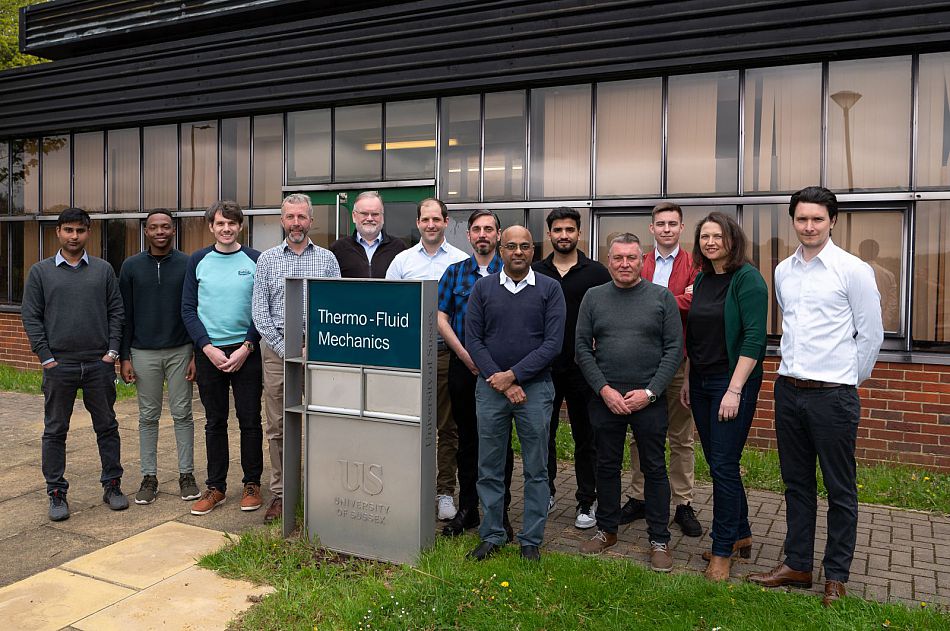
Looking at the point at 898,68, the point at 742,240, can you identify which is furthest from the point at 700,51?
the point at 742,240

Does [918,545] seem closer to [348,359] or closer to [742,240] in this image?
[742,240]

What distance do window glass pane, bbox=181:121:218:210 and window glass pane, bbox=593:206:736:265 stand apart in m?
5.60

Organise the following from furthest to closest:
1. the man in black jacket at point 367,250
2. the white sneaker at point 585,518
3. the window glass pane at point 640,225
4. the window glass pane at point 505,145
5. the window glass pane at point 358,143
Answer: the window glass pane at point 358,143
the window glass pane at point 505,145
the window glass pane at point 640,225
the man in black jacket at point 367,250
the white sneaker at point 585,518

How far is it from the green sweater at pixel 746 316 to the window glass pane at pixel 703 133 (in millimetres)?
3339

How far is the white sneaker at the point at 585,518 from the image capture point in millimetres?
5109

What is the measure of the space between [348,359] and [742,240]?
8.02 ft

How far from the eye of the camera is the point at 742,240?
4.36 meters

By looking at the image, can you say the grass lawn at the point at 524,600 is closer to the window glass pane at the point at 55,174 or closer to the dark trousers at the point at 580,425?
the dark trousers at the point at 580,425

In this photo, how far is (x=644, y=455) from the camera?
4.54m

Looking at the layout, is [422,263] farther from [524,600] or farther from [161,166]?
[161,166]

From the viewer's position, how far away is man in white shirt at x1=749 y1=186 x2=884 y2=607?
3.94 m

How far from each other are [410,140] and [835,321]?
5894 millimetres

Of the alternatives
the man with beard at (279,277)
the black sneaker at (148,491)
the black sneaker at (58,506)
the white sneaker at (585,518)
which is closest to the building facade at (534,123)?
the white sneaker at (585,518)

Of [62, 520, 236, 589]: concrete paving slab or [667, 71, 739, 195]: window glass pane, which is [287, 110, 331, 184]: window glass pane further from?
[62, 520, 236, 589]: concrete paving slab
